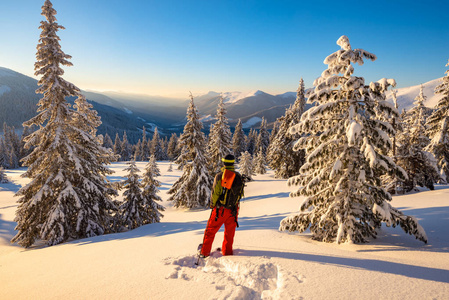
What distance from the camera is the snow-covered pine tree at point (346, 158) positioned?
595 cm

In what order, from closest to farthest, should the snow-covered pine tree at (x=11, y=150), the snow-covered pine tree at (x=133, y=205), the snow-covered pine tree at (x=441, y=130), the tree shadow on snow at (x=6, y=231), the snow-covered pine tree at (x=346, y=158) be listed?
the snow-covered pine tree at (x=346, y=158)
the tree shadow on snow at (x=6, y=231)
the snow-covered pine tree at (x=133, y=205)
the snow-covered pine tree at (x=441, y=130)
the snow-covered pine tree at (x=11, y=150)

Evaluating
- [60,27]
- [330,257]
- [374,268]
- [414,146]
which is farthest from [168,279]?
[414,146]

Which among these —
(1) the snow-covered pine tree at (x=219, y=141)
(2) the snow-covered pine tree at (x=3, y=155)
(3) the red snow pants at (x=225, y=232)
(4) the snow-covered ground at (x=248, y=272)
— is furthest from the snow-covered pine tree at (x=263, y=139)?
(2) the snow-covered pine tree at (x=3, y=155)

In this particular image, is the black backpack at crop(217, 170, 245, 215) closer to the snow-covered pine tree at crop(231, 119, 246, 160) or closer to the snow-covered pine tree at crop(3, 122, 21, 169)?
the snow-covered pine tree at crop(231, 119, 246, 160)

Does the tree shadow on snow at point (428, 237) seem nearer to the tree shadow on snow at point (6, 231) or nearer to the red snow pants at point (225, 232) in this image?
the red snow pants at point (225, 232)

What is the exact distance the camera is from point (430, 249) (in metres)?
5.68

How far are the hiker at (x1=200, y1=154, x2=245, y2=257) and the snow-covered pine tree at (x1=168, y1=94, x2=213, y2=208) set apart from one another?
17944mm

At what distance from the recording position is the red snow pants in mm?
5047

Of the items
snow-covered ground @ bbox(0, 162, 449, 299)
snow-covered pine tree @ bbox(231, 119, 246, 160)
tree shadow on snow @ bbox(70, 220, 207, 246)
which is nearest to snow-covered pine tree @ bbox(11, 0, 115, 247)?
tree shadow on snow @ bbox(70, 220, 207, 246)

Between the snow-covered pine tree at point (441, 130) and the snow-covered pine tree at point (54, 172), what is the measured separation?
93.4 feet

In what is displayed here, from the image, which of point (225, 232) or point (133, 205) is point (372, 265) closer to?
point (225, 232)

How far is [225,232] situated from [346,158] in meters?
4.28

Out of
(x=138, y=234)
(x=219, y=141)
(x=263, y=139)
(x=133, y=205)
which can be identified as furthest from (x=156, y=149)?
(x=138, y=234)

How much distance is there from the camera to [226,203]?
520 centimetres
